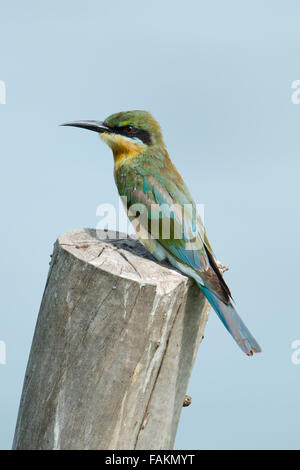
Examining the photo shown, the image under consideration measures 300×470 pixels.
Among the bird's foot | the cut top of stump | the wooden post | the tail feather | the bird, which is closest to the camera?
the wooden post

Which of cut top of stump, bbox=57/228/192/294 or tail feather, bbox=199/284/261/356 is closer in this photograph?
cut top of stump, bbox=57/228/192/294

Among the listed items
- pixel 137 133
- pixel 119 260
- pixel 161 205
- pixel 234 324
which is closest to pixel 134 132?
pixel 137 133

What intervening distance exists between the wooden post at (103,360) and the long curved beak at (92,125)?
6.76 feet

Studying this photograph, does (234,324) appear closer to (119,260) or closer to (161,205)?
(119,260)

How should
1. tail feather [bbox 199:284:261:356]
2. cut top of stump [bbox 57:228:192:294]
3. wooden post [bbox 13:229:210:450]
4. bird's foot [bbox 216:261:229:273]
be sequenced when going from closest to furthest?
wooden post [bbox 13:229:210:450]
cut top of stump [bbox 57:228:192:294]
tail feather [bbox 199:284:261:356]
bird's foot [bbox 216:261:229:273]

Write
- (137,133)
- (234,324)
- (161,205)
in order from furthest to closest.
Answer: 1. (137,133)
2. (161,205)
3. (234,324)

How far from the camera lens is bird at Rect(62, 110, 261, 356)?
4680 mm

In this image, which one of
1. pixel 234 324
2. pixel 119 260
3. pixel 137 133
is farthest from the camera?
pixel 137 133

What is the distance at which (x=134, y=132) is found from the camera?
584 centimetres

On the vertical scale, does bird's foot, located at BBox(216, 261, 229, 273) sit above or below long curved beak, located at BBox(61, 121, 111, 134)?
below

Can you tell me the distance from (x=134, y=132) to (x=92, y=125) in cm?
43

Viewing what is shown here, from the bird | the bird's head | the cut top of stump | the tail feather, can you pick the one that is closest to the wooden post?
the cut top of stump

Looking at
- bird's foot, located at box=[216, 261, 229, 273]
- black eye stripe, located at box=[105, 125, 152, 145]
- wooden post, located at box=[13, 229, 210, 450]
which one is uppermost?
black eye stripe, located at box=[105, 125, 152, 145]

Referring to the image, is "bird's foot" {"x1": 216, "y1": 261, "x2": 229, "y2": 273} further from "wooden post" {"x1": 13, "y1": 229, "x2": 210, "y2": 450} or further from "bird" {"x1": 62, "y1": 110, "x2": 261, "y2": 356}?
"wooden post" {"x1": 13, "y1": 229, "x2": 210, "y2": 450}
